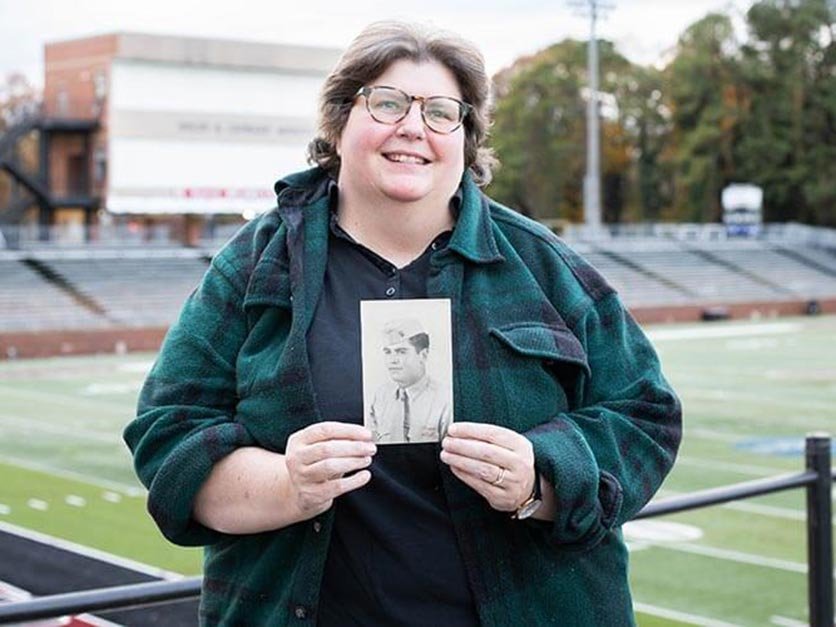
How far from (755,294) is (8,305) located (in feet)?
75.3

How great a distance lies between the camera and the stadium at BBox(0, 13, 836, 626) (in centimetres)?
1105

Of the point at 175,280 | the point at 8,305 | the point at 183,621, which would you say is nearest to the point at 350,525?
the point at 183,621

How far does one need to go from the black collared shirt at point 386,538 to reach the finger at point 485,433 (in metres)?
0.10

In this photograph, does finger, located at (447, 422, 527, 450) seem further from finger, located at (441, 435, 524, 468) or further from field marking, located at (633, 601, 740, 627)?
field marking, located at (633, 601, 740, 627)

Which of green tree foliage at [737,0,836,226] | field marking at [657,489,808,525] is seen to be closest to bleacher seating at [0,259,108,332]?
field marking at [657,489,808,525]

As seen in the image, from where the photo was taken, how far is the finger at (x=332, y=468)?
6.68ft

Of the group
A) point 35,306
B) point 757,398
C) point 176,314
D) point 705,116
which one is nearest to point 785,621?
point 757,398

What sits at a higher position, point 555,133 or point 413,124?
point 555,133

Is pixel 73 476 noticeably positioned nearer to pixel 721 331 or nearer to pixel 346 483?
pixel 346 483

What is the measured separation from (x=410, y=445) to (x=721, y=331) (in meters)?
36.2

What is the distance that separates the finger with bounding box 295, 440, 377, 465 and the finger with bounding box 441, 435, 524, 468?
0.11 m

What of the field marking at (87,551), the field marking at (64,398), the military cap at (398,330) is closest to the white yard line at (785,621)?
the field marking at (87,551)

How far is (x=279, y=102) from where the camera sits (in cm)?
4316

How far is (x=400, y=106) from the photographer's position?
2240mm
